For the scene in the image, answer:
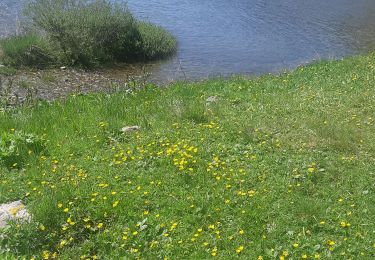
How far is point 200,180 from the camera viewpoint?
6.40 m

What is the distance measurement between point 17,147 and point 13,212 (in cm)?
175

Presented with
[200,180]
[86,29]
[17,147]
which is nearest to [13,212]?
[17,147]

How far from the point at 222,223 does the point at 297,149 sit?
227 cm

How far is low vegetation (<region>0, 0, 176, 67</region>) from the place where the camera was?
51.4 ft

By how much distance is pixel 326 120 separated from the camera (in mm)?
8664

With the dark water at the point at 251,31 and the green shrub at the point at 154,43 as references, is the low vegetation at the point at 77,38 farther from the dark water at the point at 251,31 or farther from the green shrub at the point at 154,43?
the dark water at the point at 251,31

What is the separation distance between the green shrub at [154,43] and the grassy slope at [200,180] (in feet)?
27.2

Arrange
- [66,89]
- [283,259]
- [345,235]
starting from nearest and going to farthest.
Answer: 1. [283,259]
2. [345,235]
3. [66,89]

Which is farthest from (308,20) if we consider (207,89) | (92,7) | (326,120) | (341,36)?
(326,120)

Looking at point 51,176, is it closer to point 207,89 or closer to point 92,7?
point 207,89

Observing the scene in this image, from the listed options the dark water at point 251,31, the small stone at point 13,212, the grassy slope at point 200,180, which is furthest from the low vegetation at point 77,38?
→ the small stone at point 13,212

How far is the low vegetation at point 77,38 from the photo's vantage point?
51.4ft

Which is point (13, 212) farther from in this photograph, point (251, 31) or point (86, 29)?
point (251, 31)

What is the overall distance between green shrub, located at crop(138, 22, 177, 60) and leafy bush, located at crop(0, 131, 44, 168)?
10502 millimetres
